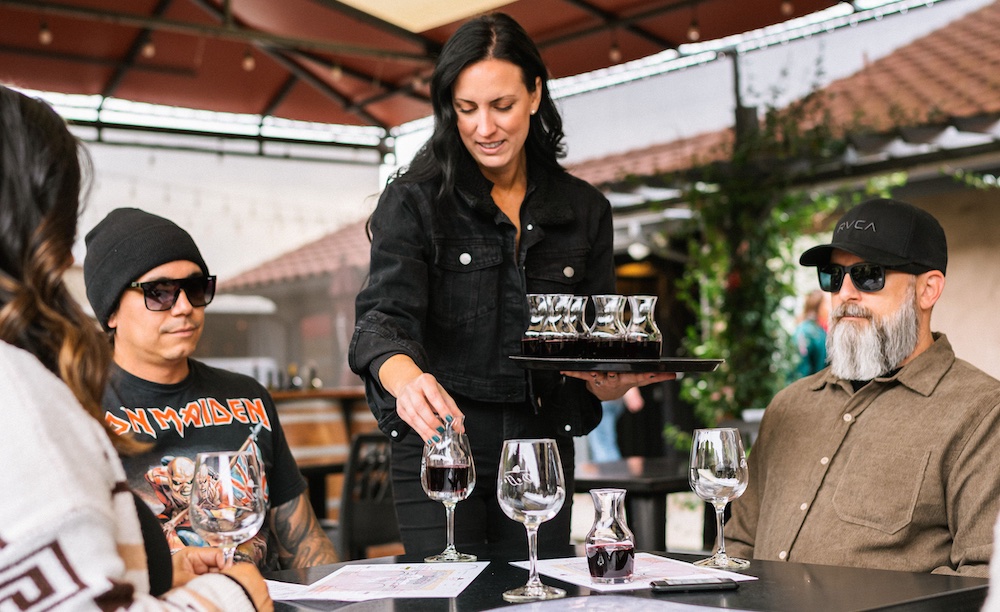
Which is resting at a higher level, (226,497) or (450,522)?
(226,497)

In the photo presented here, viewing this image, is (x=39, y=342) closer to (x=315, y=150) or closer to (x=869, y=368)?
(x=869, y=368)

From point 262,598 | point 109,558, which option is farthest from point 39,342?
point 262,598

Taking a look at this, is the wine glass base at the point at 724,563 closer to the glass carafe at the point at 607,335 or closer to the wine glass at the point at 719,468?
the wine glass at the point at 719,468

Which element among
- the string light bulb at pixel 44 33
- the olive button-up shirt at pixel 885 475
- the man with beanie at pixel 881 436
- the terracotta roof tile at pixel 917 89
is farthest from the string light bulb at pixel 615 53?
the olive button-up shirt at pixel 885 475

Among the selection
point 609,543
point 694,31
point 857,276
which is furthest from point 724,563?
point 694,31

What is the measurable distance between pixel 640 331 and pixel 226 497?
940 millimetres

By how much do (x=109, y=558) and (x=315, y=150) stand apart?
9448mm

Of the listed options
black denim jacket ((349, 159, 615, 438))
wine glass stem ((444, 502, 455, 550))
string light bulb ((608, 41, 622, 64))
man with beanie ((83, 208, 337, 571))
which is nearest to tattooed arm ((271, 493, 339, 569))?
man with beanie ((83, 208, 337, 571))

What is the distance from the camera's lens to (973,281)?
282 inches

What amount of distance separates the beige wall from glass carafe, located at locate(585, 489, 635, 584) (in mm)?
5945

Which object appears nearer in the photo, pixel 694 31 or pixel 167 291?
pixel 167 291

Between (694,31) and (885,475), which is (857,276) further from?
(694,31)

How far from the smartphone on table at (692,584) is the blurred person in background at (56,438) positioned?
62cm

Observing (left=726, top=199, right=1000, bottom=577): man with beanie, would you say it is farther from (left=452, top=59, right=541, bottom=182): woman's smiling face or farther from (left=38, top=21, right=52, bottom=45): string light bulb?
(left=38, top=21, right=52, bottom=45): string light bulb
